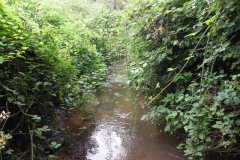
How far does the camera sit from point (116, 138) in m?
3.33

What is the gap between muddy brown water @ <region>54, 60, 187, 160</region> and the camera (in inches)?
114

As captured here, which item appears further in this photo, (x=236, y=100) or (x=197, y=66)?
(x=197, y=66)

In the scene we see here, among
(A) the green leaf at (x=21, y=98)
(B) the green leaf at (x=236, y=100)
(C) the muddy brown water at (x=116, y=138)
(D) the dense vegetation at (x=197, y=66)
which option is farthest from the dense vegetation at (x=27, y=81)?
(B) the green leaf at (x=236, y=100)

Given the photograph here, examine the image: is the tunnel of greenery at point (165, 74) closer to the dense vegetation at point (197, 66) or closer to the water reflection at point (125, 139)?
the dense vegetation at point (197, 66)

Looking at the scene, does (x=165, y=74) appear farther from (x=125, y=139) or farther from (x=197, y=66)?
(x=125, y=139)

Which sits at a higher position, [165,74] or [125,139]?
[165,74]

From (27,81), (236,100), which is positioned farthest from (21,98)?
(236,100)

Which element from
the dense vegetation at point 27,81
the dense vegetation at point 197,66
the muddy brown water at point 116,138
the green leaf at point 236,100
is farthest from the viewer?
the muddy brown water at point 116,138

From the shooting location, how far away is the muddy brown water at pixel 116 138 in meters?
2.89

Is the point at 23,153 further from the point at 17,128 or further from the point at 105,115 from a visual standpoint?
the point at 105,115

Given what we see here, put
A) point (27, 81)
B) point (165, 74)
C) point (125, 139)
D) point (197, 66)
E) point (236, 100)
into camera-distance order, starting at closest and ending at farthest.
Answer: point (236, 100) < point (197, 66) < point (27, 81) < point (165, 74) < point (125, 139)

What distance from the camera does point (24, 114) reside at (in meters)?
2.06

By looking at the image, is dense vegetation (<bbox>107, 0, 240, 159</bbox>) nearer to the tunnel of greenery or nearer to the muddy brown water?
the tunnel of greenery

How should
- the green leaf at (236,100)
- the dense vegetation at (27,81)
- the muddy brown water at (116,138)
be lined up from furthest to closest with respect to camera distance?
1. the muddy brown water at (116,138)
2. the dense vegetation at (27,81)
3. the green leaf at (236,100)
